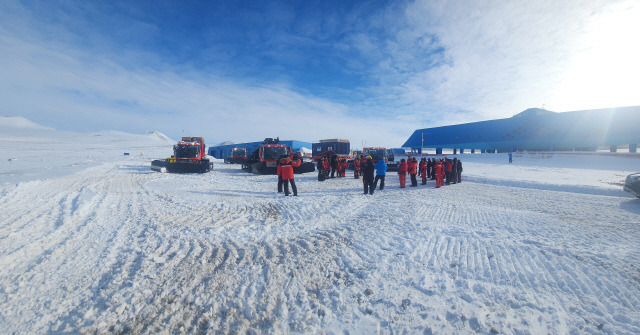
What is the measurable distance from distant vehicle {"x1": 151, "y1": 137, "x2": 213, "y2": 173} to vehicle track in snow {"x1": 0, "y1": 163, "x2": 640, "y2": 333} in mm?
9606

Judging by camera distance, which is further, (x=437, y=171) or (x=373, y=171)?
(x=437, y=171)

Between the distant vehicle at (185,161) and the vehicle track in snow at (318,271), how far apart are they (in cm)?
961

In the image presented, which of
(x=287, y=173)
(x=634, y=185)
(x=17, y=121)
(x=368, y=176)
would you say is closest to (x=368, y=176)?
(x=368, y=176)

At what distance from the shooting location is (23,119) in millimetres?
148250

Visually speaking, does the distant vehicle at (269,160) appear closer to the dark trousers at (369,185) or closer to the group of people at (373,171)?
the group of people at (373,171)

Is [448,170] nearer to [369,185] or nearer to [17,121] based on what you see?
[369,185]

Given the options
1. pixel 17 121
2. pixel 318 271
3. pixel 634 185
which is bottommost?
pixel 318 271

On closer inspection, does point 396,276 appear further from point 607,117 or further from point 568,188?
point 607,117

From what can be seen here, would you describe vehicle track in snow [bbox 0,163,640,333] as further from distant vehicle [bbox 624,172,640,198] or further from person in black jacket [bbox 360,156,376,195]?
person in black jacket [bbox 360,156,376,195]

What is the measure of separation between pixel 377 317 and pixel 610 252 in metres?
3.95

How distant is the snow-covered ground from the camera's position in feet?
7.87

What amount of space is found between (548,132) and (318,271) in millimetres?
47490

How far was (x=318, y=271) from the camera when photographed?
330 centimetres

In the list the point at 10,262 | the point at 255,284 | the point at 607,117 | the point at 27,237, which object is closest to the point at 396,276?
the point at 255,284
